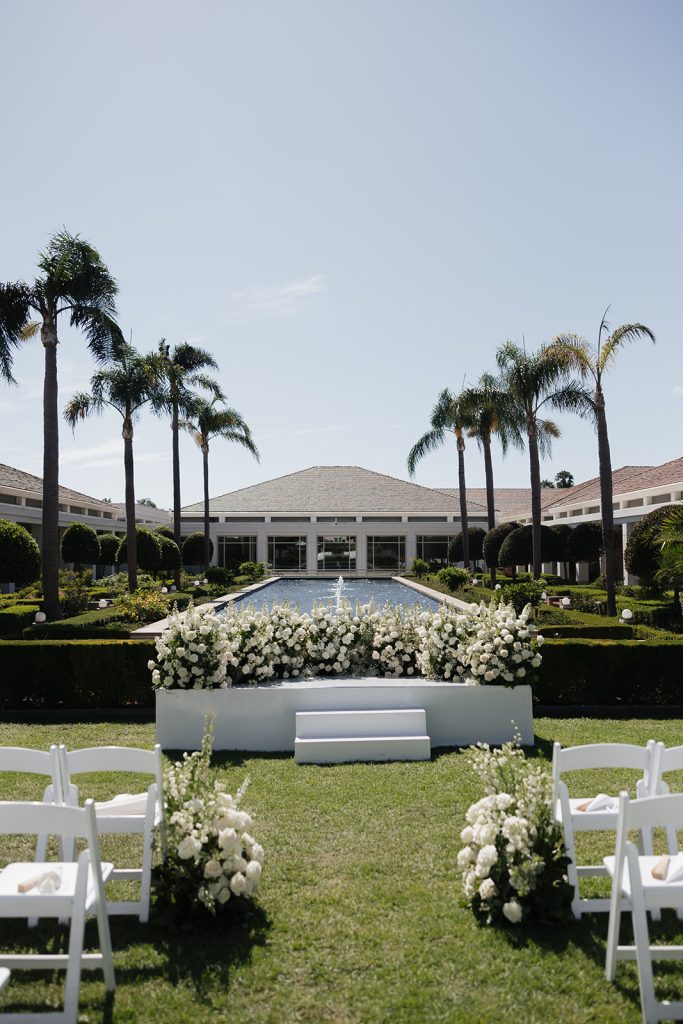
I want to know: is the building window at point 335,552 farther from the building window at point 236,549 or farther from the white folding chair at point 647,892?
the white folding chair at point 647,892

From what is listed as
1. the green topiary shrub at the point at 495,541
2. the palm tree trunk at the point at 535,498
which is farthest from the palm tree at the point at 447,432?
the palm tree trunk at the point at 535,498

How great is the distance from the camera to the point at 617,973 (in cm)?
337

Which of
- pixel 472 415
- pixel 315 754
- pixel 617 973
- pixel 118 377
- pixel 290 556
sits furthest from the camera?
pixel 290 556

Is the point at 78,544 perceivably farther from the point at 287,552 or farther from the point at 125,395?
the point at 287,552

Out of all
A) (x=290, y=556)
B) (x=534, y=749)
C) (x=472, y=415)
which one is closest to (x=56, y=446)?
(x=534, y=749)

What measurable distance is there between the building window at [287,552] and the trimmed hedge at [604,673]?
3702 centimetres

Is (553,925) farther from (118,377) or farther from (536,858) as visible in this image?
(118,377)

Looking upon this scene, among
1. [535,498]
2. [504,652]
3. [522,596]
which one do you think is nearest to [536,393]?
[535,498]

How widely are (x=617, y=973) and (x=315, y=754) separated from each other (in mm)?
4022

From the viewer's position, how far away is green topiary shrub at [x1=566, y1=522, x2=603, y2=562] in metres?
30.1

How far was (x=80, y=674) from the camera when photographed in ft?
32.9

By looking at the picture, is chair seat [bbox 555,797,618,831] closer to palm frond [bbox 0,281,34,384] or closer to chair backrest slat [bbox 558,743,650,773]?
chair backrest slat [bbox 558,743,650,773]

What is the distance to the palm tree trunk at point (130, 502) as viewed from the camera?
2391 centimetres

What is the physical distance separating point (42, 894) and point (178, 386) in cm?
2982
